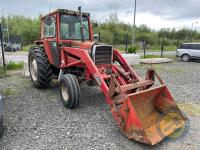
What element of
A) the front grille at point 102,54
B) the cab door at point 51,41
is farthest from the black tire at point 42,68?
the front grille at point 102,54

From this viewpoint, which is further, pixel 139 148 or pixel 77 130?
pixel 77 130

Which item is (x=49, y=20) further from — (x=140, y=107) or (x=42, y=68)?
(x=140, y=107)

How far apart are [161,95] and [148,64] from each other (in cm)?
964

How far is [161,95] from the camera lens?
477 centimetres

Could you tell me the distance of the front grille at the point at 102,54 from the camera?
5633 millimetres

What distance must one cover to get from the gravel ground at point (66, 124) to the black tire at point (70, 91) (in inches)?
7.4

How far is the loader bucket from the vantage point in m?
3.84

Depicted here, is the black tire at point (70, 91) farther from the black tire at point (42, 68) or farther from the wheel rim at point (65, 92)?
the black tire at point (42, 68)

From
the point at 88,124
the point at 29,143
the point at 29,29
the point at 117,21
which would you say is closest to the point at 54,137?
the point at 29,143

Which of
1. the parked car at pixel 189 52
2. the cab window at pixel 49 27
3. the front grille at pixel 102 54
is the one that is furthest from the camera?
the parked car at pixel 189 52

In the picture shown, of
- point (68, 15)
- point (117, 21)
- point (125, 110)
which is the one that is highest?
point (117, 21)

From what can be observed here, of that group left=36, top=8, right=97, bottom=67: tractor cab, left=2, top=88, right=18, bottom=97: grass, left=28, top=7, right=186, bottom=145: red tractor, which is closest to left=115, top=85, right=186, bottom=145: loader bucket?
left=28, top=7, right=186, bottom=145: red tractor

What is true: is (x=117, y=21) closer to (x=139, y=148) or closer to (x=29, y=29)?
(x=29, y=29)

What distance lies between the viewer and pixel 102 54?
5824 mm
